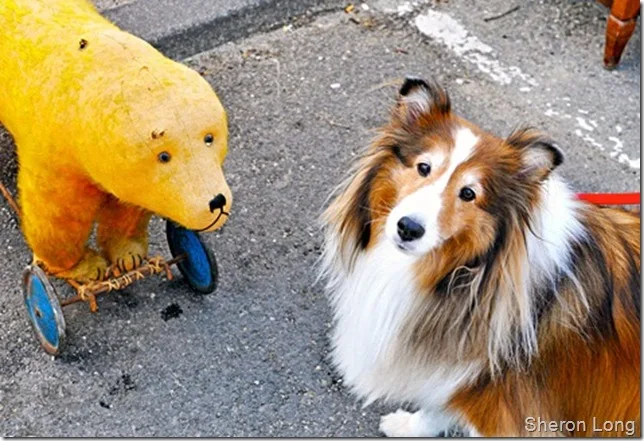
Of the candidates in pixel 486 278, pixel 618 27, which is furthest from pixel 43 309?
pixel 618 27

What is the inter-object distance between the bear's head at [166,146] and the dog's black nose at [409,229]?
550mm

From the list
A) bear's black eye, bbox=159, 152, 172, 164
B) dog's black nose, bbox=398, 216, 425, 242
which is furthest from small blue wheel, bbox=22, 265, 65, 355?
dog's black nose, bbox=398, 216, 425, 242

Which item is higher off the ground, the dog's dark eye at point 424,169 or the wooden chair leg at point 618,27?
the dog's dark eye at point 424,169

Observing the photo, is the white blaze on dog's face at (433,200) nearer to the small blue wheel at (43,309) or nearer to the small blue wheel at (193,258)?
the small blue wheel at (193,258)

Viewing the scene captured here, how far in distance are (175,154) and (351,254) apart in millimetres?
557

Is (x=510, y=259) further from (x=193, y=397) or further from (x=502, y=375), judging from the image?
(x=193, y=397)

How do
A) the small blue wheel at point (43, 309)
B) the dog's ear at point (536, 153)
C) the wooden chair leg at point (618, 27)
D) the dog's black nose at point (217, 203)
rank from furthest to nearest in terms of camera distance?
the wooden chair leg at point (618, 27), the small blue wheel at point (43, 309), the dog's black nose at point (217, 203), the dog's ear at point (536, 153)

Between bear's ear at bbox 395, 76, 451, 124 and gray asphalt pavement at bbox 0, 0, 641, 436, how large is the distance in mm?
458

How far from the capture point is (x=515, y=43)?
430 cm

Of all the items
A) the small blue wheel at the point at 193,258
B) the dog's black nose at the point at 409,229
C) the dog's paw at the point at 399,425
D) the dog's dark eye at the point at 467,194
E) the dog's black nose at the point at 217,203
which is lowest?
the dog's paw at the point at 399,425

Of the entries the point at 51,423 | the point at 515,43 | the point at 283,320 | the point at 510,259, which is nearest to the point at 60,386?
the point at 51,423

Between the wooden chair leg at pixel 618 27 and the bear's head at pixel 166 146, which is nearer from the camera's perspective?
the bear's head at pixel 166 146

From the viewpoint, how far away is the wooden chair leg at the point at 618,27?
3.94 meters

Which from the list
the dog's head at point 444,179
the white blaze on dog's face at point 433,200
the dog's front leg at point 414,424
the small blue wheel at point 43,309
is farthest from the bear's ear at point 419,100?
the small blue wheel at point 43,309
